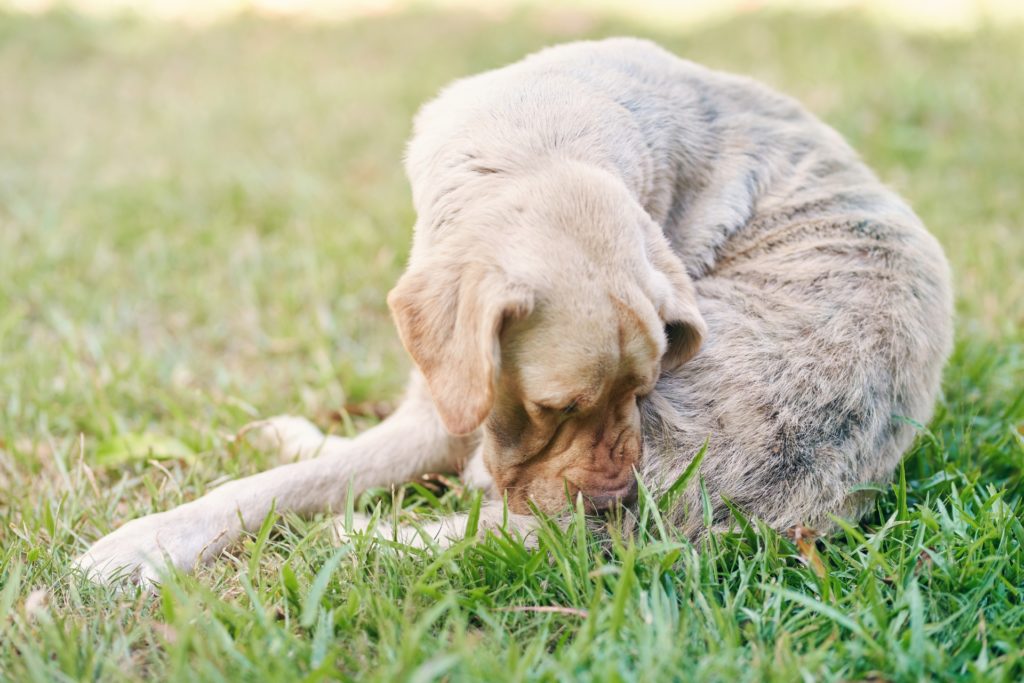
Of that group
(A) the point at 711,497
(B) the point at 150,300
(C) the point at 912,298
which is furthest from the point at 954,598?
(B) the point at 150,300

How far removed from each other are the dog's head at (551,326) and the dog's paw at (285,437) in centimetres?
100

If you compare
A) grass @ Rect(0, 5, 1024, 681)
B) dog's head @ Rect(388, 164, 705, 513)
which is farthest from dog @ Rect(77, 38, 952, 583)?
grass @ Rect(0, 5, 1024, 681)

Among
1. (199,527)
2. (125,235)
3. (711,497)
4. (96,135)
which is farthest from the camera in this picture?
(96,135)

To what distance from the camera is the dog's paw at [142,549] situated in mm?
2925

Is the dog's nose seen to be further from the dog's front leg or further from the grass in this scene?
the dog's front leg

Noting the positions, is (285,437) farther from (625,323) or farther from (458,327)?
(625,323)

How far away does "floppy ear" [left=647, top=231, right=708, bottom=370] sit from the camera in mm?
2881

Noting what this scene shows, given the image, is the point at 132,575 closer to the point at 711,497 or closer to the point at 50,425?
the point at 50,425

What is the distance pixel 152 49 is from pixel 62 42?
0.84 metres

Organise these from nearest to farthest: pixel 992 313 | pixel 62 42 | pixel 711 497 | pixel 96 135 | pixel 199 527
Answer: pixel 711 497
pixel 199 527
pixel 992 313
pixel 96 135
pixel 62 42

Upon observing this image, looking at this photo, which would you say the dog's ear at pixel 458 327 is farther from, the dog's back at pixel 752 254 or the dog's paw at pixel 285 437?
the dog's paw at pixel 285 437

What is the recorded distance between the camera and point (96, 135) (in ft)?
23.6

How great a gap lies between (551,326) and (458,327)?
0.26 meters

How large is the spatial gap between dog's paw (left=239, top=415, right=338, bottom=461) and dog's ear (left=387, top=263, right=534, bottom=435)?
1.10m
